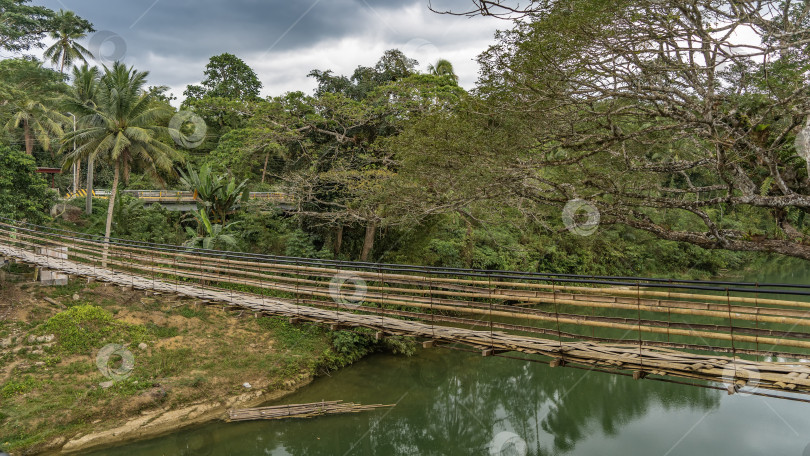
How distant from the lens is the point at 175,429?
306 inches

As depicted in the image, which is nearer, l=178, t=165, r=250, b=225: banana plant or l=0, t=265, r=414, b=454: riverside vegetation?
l=0, t=265, r=414, b=454: riverside vegetation

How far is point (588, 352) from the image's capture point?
13.9ft

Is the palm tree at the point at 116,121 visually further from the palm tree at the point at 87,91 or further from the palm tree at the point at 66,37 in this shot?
the palm tree at the point at 66,37

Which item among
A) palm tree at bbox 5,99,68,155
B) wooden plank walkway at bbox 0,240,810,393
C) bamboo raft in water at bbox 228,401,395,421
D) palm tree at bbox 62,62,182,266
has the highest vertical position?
palm tree at bbox 5,99,68,155

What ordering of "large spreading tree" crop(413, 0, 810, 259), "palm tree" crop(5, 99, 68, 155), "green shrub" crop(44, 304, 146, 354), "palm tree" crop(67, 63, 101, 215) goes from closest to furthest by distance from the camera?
"large spreading tree" crop(413, 0, 810, 259), "green shrub" crop(44, 304, 146, 354), "palm tree" crop(67, 63, 101, 215), "palm tree" crop(5, 99, 68, 155)

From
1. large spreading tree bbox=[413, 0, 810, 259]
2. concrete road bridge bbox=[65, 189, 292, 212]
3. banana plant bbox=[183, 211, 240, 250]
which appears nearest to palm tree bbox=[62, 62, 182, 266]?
banana plant bbox=[183, 211, 240, 250]

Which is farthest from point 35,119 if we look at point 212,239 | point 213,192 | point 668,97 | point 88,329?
point 668,97

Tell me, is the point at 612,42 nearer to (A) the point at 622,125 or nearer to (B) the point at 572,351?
(A) the point at 622,125

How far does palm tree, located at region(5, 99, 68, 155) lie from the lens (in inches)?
641

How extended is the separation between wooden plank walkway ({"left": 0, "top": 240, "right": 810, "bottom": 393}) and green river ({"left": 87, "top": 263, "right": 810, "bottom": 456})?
246 centimetres

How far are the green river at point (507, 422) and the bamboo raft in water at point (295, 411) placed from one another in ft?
0.37

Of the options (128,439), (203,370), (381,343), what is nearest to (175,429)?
(128,439)

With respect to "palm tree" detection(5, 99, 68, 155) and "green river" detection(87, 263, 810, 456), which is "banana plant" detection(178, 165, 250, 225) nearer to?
"green river" detection(87, 263, 810, 456)

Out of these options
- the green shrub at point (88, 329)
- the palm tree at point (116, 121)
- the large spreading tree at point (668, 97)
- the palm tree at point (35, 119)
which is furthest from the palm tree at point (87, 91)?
the large spreading tree at point (668, 97)
